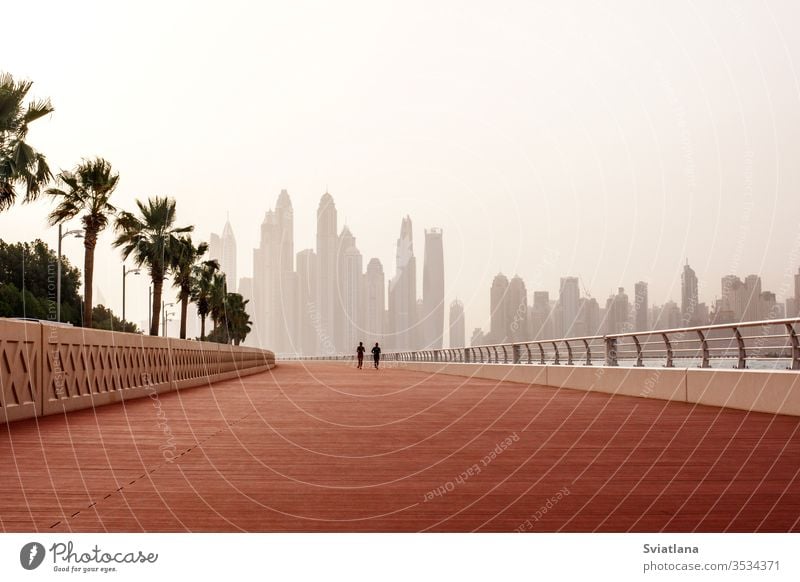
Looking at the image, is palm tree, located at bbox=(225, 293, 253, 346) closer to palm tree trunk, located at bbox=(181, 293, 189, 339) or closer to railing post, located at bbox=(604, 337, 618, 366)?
palm tree trunk, located at bbox=(181, 293, 189, 339)

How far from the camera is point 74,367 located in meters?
16.7

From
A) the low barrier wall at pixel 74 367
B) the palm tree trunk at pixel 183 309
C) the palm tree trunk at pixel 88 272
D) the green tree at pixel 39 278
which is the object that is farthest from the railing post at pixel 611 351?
the green tree at pixel 39 278

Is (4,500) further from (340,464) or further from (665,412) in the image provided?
(665,412)

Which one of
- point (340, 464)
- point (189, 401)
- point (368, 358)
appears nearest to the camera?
point (340, 464)

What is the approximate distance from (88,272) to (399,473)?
38548 mm

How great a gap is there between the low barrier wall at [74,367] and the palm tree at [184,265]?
32.6 metres

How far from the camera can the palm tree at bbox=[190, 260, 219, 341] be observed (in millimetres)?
85544

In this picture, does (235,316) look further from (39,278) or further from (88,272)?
(88,272)

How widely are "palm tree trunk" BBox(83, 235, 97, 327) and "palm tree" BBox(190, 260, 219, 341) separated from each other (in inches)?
1305

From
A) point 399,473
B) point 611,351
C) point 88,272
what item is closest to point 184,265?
point 88,272

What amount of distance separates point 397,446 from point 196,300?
3296 inches
